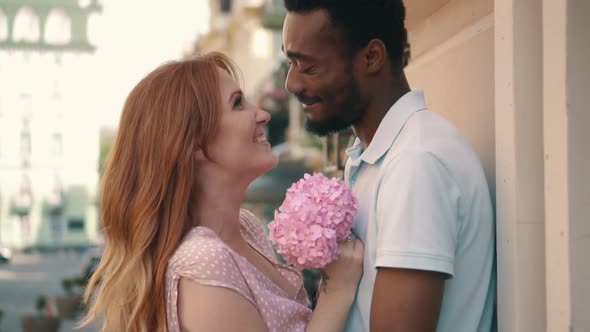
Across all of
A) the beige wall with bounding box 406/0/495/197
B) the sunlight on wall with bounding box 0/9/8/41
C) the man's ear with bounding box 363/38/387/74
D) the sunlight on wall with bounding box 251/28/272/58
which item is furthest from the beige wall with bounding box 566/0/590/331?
the sunlight on wall with bounding box 0/9/8/41

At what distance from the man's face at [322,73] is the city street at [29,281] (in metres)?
11.4

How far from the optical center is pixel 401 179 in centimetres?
210

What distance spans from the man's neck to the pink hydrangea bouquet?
246 mm

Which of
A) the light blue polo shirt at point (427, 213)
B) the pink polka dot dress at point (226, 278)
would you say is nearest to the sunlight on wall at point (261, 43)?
the pink polka dot dress at point (226, 278)

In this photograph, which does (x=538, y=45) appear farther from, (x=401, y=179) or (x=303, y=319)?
(x=303, y=319)

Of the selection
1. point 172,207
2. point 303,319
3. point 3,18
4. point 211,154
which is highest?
point 3,18

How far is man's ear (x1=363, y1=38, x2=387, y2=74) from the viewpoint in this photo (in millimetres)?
2465

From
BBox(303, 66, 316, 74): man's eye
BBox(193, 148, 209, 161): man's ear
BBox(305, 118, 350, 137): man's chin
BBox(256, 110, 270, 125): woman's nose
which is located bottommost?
BBox(193, 148, 209, 161): man's ear

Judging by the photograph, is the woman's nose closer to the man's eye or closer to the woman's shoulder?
the man's eye

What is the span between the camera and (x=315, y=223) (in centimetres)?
231

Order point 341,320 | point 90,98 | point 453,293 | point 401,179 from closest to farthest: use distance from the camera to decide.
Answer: point 401,179
point 453,293
point 341,320
point 90,98

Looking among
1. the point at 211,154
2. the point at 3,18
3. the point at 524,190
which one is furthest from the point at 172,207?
the point at 3,18

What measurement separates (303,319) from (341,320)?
329 millimetres

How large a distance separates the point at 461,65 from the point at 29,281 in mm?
35481
